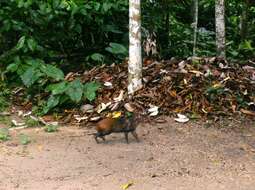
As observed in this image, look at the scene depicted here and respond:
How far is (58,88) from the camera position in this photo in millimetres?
7945

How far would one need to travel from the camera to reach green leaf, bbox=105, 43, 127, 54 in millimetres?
9102

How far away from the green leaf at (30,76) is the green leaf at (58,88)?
1.33 ft

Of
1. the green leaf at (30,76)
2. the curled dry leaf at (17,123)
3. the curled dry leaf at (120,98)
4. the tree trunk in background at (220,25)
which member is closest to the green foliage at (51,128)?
the curled dry leaf at (17,123)

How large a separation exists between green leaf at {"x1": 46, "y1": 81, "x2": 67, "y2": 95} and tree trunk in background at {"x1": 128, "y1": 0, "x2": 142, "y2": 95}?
0.94 meters

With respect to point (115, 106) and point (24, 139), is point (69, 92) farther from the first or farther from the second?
point (24, 139)

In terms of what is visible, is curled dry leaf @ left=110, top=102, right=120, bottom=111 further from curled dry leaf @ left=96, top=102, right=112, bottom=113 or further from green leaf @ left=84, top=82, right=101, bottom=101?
green leaf @ left=84, top=82, right=101, bottom=101

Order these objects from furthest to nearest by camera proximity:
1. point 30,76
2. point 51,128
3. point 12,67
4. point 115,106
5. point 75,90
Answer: point 12,67 → point 30,76 → point 75,90 → point 115,106 → point 51,128

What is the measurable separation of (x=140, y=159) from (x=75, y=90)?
2000 millimetres

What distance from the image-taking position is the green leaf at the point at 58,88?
25.9 feet

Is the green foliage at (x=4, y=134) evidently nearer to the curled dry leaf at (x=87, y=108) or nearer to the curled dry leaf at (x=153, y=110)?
the curled dry leaf at (x=87, y=108)

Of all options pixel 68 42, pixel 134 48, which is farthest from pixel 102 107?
pixel 68 42

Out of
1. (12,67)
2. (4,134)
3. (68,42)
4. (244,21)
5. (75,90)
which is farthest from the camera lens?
(244,21)

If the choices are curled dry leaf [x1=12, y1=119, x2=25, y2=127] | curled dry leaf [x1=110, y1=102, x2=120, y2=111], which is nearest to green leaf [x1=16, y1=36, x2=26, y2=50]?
curled dry leaf [x1=12, y1=119, x2=25, y2=127]

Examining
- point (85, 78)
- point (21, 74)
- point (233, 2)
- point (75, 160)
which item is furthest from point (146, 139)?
point (233, 2)
